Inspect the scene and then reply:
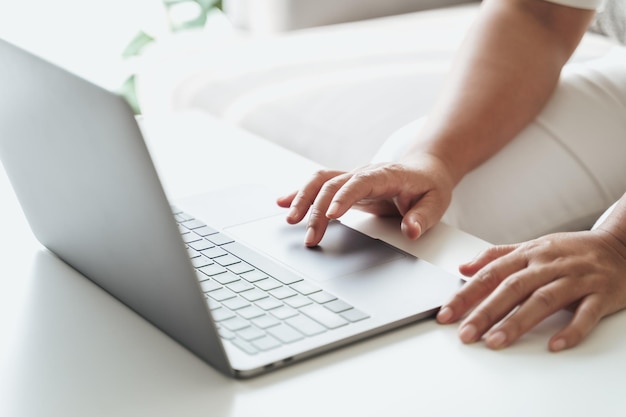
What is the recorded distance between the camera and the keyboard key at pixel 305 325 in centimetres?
74

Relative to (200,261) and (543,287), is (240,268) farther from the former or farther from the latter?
(543,287)

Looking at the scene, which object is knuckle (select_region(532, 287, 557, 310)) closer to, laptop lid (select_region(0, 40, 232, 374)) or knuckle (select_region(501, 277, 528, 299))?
knuckle (select_region(501, 277, 528, 299))

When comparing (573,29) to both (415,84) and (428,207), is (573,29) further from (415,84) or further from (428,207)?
(428,207)

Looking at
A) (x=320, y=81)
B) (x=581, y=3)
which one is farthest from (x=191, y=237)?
(x=320, y=81)

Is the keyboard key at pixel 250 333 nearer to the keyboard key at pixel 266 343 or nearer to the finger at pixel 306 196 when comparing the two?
the keyboard key at pixel 266 343

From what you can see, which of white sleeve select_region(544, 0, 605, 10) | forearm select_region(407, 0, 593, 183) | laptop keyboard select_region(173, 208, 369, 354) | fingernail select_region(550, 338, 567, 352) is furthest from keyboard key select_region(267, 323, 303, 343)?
white sleeve select_region(544, 0, 605, 10)

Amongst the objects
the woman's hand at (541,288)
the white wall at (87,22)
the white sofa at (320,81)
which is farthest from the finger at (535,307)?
the white wall at (87,22)

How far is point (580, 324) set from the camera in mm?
747

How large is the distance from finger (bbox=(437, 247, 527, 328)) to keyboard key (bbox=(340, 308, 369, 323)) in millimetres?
67

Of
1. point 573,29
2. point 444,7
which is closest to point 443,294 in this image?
point 573,29

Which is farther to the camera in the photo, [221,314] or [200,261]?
[200,261]

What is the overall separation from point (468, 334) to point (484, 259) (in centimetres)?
12

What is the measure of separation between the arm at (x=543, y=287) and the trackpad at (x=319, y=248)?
0.10 m

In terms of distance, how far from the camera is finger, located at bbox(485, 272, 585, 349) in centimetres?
74
